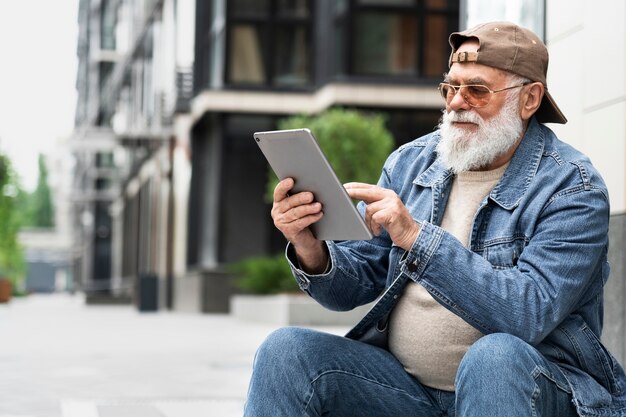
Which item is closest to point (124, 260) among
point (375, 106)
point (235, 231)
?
point (235, 231)

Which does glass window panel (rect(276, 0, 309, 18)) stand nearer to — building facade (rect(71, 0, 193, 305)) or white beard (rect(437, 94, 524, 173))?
building facade (rect(71, 0, 193, 305))

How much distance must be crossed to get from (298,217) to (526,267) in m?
0.62

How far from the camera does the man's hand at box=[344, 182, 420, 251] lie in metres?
3.06

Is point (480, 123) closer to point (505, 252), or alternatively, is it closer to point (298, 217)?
point (505, 252)

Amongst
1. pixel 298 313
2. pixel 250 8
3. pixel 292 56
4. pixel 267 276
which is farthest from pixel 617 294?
pixel 250 8

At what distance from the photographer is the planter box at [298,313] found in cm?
1773

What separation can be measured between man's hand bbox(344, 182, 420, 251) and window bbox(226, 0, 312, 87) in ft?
75.4

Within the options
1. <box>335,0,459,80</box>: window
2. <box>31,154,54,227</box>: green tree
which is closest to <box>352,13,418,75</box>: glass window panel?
<box>335,0,459,80</box>: window

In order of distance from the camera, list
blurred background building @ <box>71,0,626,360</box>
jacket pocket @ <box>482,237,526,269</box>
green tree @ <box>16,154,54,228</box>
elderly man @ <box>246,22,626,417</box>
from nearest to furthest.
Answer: elderly man @ <box>246,22,626,417</box>, jacket pocket @ <box>482,237,526,269</box>, blurred background building @ <box>71,0,626,360</box>, green tree @ <box>16,154,54,228</box>

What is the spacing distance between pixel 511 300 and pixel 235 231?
23748 millimetres

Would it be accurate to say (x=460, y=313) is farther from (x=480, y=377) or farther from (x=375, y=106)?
(x=375, y=106)

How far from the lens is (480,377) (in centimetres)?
288

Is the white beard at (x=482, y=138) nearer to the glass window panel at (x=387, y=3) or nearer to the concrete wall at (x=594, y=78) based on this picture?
the concrete wall at (x=594, y=78)

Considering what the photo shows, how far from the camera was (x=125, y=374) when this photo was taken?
9.44m
